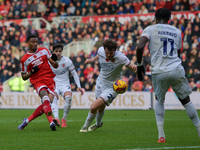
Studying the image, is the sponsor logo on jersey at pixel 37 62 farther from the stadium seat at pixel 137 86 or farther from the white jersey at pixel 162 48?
the stadium seat at pixel 137 86

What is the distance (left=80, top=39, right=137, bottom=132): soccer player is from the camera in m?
7.80


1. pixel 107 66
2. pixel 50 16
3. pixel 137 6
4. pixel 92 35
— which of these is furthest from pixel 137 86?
pixel 50 16

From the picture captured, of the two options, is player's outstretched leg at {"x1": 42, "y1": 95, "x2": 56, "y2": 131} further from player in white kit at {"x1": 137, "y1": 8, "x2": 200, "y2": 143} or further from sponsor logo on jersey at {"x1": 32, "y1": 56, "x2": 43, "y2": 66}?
player in white kit at {"x1": 137, "y1": 8, "x2": 200, "y2": 143}

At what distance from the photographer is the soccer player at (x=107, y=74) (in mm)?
7801

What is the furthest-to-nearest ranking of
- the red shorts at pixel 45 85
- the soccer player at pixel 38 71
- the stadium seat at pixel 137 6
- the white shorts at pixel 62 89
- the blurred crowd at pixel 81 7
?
the stadium seat at pixel 137 6 → the blurred crowd at pixel 81 7 → the white shorts at pixel 62 89 → the red shorts at pixel 45 85 → the soccer player at pixel 38 71

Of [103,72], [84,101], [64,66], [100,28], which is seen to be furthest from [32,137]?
[100,28]

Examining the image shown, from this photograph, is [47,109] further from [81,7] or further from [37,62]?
[81,7]

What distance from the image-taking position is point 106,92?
806cm

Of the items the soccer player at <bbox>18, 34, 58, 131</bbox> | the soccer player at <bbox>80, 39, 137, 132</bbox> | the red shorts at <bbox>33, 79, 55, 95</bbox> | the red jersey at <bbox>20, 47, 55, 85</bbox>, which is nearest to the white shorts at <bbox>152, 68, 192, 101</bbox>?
the soccer player at <bbox>80, 39, 137, 132</bbox>

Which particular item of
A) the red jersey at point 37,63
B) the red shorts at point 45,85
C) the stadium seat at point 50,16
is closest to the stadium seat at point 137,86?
the red shorts at point 45,85

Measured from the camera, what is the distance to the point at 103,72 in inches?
326

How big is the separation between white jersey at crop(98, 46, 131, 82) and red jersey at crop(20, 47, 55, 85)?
141 cm

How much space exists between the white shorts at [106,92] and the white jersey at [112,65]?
0.37 ft

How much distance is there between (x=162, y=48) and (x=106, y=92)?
2430 mm
